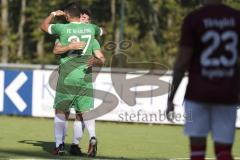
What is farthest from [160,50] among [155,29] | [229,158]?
[229,158]

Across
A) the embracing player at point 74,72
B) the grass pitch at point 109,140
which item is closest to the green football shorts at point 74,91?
the embracing player at point 74,72

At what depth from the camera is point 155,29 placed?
4425 centimetres

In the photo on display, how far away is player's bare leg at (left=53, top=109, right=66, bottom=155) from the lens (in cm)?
1227

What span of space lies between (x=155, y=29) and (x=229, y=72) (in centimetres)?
3673

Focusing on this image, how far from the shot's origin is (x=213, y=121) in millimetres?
7742

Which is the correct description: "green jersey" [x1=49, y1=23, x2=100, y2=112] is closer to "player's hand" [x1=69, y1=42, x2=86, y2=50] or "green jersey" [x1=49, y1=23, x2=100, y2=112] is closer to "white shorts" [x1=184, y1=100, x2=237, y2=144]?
"player's hand" [x1=69, y1=42, x2=86, y2=50]

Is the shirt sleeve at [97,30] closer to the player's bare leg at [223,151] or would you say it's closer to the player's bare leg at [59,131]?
the player's bare leg at [59,131]

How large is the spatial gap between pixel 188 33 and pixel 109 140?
7.74m

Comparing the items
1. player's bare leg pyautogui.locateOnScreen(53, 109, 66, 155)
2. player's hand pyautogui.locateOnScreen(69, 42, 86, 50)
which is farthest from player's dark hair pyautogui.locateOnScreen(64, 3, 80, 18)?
player's bare leg pyautogui.locateOnScreen(53, 109, 66, 155)

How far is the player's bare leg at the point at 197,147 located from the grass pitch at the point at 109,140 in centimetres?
436

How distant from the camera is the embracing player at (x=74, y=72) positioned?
12.3m

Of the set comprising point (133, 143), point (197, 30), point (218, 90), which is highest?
point (197, 30)

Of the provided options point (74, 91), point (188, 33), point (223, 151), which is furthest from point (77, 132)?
point (188, 33)

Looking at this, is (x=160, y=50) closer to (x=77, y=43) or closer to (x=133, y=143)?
(x=133, y=143)
